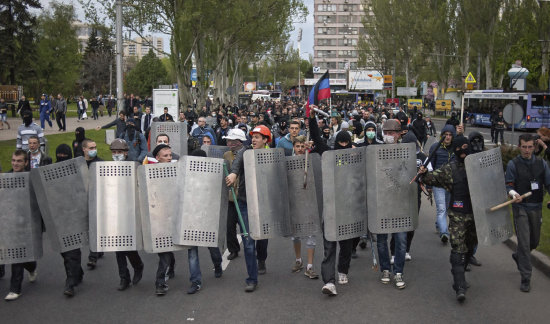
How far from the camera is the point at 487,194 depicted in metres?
6.58

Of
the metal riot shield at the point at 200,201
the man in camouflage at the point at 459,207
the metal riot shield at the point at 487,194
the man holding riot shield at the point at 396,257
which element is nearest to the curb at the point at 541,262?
the metal riot shield at the point at 487,194

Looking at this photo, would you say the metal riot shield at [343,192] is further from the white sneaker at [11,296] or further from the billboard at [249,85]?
the billboard at [249,85]

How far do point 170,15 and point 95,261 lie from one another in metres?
25.5

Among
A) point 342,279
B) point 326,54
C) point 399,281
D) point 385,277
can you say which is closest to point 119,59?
point 342,279

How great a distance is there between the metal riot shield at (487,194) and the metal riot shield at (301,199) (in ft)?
5.72

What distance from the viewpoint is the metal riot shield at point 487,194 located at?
21.1 feet

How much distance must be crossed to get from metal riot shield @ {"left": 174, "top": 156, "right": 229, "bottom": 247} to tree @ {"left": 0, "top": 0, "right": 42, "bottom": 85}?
48.0 metres

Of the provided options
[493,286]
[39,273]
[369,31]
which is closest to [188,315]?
[39,273]

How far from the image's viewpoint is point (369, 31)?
7919 centimetres

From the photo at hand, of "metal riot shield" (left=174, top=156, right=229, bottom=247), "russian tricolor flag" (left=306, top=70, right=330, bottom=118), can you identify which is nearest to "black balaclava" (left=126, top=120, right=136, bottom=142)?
"russian tricolor flag" (left=306, top=70, right=330, bottom=118)

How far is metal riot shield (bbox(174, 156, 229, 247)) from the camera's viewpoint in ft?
21.8

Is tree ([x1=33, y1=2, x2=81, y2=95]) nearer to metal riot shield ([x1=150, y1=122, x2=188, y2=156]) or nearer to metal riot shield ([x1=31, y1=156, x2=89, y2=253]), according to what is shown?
metal riot shield ([x1=150, y1=122, x2=188, y2=156])

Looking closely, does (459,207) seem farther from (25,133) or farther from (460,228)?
(25,133)

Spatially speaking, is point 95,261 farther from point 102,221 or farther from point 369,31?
point 369,31
